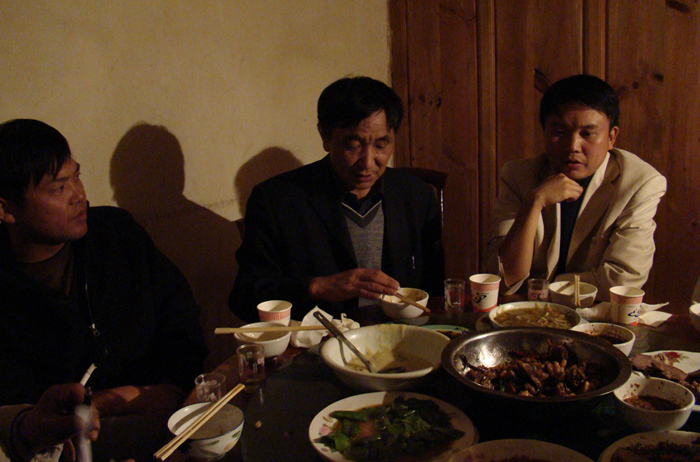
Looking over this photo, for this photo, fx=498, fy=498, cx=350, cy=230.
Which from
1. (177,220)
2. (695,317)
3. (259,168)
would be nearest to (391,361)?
(695,317)

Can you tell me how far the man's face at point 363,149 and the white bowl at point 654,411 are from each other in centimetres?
131

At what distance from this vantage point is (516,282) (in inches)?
81.4

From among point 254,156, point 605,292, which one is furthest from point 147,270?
point 605,292

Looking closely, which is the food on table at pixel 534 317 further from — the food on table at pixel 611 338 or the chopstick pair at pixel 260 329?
the chopstick pair at pixel 260 329

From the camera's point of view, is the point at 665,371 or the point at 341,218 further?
the point at 341,218

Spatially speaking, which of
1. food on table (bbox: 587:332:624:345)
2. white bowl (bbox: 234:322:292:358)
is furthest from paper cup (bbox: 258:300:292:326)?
food on table (bbox: 587:332:624:345)

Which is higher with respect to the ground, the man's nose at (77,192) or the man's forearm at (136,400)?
the man's nose at (77,192)

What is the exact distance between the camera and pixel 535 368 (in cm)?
108

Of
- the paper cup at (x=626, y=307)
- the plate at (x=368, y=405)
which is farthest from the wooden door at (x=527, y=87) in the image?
the plate at (x=368, y=405)

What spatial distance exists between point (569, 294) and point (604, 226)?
23.4 inches

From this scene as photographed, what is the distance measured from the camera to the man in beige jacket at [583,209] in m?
2.00

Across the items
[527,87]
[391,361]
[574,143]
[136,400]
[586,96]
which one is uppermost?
[527,87]

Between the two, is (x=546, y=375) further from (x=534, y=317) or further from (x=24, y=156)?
(x=24, y=156)

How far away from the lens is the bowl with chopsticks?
0.92 m
